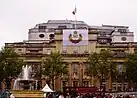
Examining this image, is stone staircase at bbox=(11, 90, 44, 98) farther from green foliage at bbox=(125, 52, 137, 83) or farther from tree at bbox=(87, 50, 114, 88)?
green foliage at bbox=(125, 52, 137, 83)

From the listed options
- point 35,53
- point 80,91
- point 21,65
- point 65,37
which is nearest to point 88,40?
point 65,37

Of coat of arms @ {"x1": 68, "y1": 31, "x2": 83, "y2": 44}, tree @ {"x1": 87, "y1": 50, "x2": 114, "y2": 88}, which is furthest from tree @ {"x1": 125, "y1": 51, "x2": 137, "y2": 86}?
coat of arms @ {"x1": 68, "y1": 31, "x2": 83, "y2": 44}

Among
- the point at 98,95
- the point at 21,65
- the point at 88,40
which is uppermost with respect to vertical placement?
the point at 88,40

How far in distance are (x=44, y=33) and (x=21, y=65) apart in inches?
1088

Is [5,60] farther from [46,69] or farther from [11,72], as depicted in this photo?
[46,69]

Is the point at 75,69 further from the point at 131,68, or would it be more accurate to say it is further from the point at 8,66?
the point at 8,66

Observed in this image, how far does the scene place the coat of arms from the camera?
327 feet

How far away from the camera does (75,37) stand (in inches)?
3932

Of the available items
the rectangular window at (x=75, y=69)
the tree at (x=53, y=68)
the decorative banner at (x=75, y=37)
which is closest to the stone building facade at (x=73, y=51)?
A: the rectangular window at (x=75, y=69)

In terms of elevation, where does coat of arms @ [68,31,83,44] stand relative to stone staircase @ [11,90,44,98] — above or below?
above

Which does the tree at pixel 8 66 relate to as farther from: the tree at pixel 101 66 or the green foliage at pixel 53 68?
the tree at pixel 101 66

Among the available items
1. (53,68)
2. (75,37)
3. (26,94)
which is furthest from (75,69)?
(26,94)

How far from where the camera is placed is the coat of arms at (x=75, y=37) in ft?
327

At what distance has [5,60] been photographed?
86.0 m
